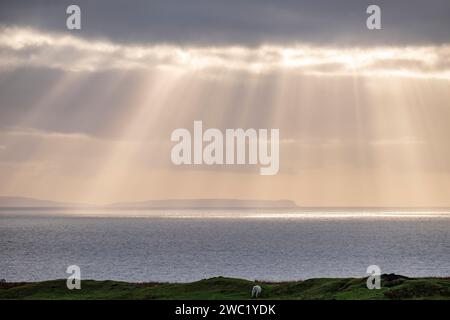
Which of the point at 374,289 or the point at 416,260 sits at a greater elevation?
the point at 416,260

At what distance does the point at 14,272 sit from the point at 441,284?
114m

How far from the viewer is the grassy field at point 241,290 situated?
200ft

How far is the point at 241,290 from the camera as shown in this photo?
2689 inches

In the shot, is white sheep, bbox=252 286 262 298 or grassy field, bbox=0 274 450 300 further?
white sheep, bbox=252 286 262 298

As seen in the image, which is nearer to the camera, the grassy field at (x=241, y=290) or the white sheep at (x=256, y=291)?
the grassy field at (x=241, y=290)

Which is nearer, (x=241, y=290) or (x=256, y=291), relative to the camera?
(x=256, y=291)

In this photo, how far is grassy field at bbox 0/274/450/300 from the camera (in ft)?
200

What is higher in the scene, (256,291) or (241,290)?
(241,290)
